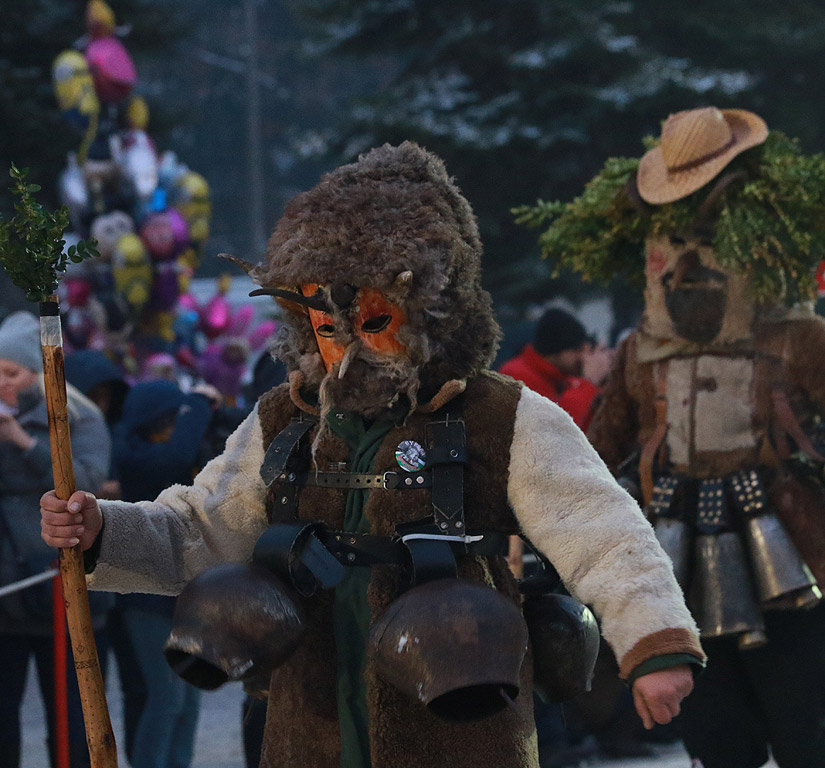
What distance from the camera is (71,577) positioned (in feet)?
8.68

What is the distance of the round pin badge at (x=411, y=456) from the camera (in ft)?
8.79

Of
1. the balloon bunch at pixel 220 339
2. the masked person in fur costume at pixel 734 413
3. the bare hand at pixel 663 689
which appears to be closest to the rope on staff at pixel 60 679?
the masked person in fur costume at pixel 734 413

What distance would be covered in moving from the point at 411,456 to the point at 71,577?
2.52 feet

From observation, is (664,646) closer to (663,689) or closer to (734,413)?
(663,689)

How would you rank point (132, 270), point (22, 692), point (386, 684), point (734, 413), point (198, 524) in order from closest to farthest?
point (386, 684) → point (198, 524) → point (734, 413) → point (22, 692) → point (132, 270)

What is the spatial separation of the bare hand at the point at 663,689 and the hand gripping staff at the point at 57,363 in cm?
111

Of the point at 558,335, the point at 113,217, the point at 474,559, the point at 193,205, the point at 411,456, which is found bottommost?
the point at 474,559

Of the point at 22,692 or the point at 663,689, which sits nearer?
the point at 663,689

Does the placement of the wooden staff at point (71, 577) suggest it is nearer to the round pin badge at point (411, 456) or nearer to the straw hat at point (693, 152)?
the round pin badge at point (411, 456)

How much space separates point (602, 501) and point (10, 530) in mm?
2696

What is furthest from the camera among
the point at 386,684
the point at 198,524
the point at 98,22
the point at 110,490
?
the point at 98,22

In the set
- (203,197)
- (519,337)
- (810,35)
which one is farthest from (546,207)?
(810,35)

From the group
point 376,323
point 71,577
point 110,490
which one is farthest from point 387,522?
point 110,490

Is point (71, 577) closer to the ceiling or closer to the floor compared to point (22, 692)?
closer to the ceiling
